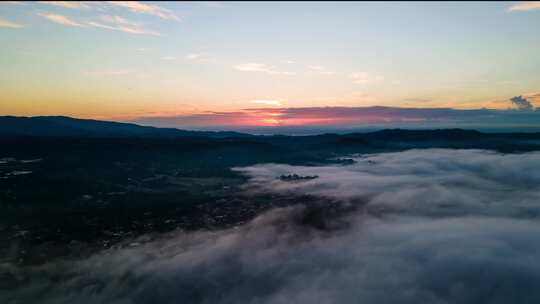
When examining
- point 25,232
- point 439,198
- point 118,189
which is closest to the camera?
point 25,232

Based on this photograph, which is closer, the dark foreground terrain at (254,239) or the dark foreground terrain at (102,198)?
the dark foreground terrain at (254,239)

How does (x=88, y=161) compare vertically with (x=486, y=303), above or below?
above

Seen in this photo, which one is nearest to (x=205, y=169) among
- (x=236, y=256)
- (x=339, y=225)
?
(x=339, y=225)

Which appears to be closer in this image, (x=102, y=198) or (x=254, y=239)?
(x=254, y=239)

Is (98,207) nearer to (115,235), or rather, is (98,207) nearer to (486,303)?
(115,235)

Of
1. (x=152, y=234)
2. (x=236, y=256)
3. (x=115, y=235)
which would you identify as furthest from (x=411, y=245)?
(x=115, y=235)

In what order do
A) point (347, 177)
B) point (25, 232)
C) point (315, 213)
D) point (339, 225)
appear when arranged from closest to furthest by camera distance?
point (25, 232), point (339, 225), point (315, 213), point (347, 177)

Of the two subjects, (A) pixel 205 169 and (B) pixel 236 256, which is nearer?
(B) pixel 236 256

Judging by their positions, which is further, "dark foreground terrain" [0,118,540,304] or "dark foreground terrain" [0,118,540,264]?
"dark foreground terrain" [0,118,540,264]

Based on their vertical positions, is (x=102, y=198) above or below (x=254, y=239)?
above

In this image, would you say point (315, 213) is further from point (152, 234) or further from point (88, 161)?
point (88, 161)
